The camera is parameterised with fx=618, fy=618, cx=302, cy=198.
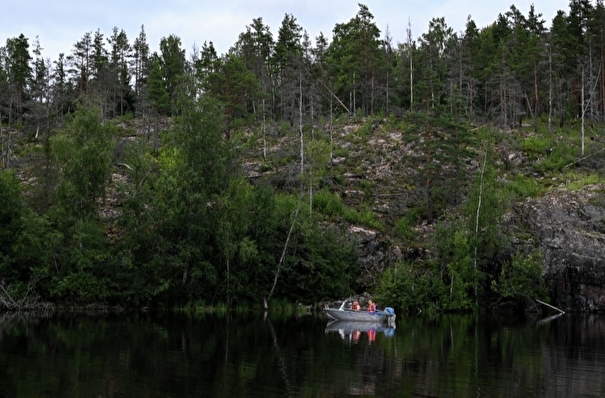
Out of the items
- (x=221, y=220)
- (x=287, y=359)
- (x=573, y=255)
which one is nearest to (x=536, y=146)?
(x=573, y=255)

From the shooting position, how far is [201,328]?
32750mm

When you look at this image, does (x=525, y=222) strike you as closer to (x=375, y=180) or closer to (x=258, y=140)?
(x=375, y=180)

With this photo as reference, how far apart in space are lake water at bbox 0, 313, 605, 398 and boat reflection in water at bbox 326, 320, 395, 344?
0.48ft

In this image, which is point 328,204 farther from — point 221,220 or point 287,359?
point 287,359

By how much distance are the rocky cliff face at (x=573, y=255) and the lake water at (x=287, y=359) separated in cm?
1055

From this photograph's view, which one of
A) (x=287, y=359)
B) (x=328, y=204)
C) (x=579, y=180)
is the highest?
(x=579, y=180)

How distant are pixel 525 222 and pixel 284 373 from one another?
37245mm

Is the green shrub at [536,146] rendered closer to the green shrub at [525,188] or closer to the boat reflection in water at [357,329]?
the green shrub at [525,188]

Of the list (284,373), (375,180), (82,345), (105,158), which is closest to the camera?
(284,373)

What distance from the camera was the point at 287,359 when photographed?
2186 centimetres

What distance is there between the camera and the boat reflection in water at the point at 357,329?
31.6 metres

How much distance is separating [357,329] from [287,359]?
14.7 metres

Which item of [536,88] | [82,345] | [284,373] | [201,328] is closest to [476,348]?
[284,373]

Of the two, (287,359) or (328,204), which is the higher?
(328,204)
